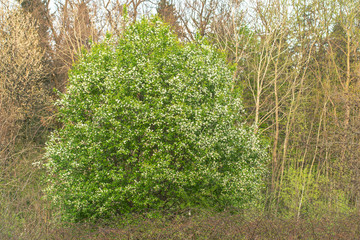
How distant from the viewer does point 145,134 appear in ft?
50.0

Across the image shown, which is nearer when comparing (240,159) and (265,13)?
(240,159)

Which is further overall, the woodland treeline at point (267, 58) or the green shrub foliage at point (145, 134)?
the woodland treeline at point (267, 58)

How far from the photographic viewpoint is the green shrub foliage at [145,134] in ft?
49.4

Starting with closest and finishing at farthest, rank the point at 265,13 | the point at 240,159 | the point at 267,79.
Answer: the point at 240,159
the point at 265,13
the point at 267,79

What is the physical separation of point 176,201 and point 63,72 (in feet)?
60.5

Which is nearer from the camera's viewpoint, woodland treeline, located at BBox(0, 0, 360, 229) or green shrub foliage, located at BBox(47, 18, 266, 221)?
green shrub foliage, located at BBox(47, 18, 266, 221)

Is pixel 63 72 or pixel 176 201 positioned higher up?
pixel 63 72

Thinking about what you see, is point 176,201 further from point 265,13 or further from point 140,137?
point 265,13

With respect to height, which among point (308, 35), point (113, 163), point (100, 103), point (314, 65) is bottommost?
point (113, 163)

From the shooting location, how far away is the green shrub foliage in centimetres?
1505

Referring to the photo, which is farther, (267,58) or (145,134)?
(267,58)

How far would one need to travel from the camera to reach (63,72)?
30672mm

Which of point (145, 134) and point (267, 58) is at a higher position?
point (267, 58)

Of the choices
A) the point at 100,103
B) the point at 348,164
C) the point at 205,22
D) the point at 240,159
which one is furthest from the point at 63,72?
the point at 348,164
